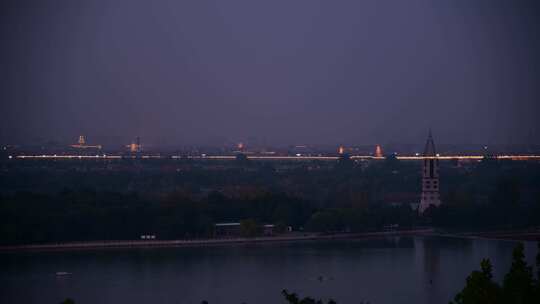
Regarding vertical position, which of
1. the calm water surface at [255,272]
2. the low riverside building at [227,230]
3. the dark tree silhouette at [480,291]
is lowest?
the calm water surface at [255,272]

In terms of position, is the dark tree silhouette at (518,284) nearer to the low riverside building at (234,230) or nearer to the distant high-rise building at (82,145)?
the low riverside building at (234,230)

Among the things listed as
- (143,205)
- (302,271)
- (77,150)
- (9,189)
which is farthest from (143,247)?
(77,150)

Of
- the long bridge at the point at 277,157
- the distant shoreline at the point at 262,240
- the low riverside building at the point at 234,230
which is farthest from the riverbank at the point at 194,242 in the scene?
the long bridge at the point at 277,157

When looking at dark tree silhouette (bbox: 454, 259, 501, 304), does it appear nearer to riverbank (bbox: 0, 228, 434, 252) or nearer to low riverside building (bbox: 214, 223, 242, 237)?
riverbank (bbox: 0, 228, 434, 252)

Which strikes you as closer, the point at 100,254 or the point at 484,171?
the point at 100,254

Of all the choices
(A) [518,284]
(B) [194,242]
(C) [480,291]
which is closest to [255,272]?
(B) [194,242]

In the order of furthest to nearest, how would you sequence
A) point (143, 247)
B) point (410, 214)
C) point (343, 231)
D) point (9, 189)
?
point (9, 189) < point (410, 214) < point (343, 231) < point (143, 247)

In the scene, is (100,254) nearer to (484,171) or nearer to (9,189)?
(9,189)
